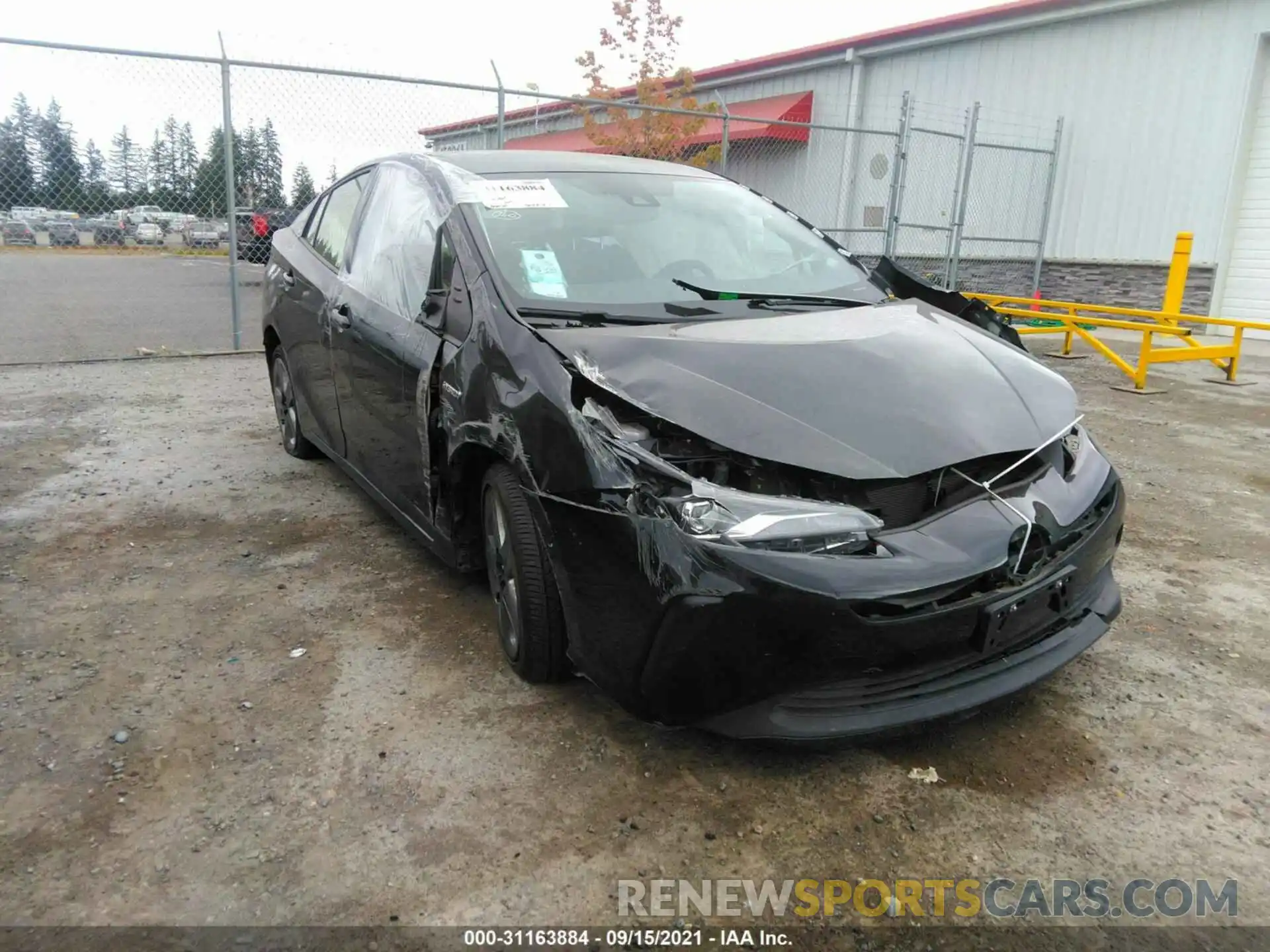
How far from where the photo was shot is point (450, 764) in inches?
94.2

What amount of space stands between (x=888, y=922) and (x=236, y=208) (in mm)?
8001

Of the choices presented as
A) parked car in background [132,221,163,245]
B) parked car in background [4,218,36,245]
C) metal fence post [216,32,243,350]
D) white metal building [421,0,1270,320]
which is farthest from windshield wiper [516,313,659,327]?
white metal building [421,0,1270,320]

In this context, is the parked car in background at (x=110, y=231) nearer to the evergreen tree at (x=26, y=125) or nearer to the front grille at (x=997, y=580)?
the evergreen tree at (x=26, y=125)

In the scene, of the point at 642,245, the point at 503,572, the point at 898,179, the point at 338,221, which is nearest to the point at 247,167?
the point at 338,221

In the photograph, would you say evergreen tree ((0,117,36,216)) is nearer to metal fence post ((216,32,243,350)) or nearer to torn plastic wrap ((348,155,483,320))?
metal fence post ((216,32,243,350))

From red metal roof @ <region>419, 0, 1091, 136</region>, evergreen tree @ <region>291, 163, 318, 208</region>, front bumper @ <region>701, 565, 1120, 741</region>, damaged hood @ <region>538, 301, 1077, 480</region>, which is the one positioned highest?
red metal roof @ <region>419, 0, 1091, 136</region>

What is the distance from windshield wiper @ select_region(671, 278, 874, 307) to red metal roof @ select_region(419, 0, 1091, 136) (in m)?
8.12

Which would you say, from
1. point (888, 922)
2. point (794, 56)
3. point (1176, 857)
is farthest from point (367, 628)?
point (794, 56)

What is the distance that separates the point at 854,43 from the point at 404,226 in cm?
1595

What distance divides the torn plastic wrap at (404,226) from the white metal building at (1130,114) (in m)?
7.11

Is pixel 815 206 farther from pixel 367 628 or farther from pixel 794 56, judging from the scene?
pixel 367 628

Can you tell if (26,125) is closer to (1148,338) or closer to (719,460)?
(719,460)

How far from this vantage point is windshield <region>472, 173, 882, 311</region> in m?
2.92

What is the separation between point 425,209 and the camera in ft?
10.9
